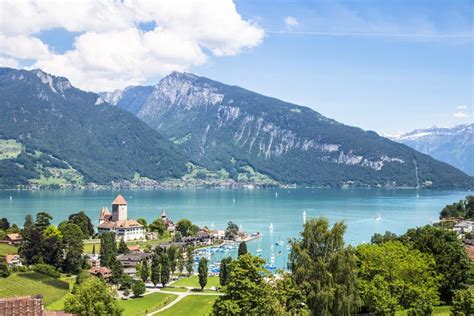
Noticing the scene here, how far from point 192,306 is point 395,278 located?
854 inches

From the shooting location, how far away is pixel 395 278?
111ft

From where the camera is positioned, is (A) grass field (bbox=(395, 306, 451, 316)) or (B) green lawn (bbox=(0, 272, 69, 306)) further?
(B) green lawn (bbox=(0, 272, 69, 306))

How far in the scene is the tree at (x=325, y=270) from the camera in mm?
28438

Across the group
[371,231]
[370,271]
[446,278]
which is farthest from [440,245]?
[371,231]

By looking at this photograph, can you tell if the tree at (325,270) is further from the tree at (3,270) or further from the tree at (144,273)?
the tree at (3,270)

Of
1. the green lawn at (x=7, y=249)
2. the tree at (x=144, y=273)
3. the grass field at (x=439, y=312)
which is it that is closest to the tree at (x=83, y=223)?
the green lawn at (x=7, y=249)

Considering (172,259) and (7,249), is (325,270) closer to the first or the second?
(172,259)

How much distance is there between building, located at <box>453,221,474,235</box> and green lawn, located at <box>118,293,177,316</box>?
6198 cm

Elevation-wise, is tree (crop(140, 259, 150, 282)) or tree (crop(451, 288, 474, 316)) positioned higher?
tree (crop(451, 288, 474, 316))

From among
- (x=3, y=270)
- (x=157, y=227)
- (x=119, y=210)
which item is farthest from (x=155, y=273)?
(x=119, y=210)

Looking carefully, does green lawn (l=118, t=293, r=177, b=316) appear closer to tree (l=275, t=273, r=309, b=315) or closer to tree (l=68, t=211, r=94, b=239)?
tree (l=275, t=273, r=309, b=315)

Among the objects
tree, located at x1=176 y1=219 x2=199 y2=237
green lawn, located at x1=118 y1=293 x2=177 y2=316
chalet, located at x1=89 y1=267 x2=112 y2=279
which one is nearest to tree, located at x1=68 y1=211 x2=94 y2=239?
tree, located at x1=176 y1=219 x2=199 y2=237

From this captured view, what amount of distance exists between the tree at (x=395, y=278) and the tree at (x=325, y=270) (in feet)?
6.96

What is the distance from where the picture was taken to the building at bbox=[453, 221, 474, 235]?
9606cm
